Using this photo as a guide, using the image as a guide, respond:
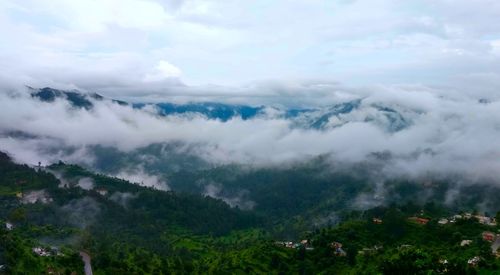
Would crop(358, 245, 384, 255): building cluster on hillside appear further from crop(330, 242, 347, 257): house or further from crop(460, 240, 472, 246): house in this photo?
crop(460, 240, 472, 246): house

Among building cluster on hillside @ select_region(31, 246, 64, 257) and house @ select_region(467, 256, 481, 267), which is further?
building cluster on hillside @ select_region(31, 246, 64, 257)

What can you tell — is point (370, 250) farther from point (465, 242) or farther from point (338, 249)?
point (465, 242)

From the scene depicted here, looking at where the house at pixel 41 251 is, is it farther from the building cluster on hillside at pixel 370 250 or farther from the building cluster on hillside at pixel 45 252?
the building cluster on hillside at pixel 370 250

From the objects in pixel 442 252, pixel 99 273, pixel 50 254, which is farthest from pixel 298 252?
pixel 50 254

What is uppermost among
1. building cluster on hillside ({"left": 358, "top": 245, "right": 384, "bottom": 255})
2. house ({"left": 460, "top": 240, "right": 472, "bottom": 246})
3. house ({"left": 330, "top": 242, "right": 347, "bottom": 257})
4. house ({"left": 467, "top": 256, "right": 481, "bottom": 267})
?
house ({"left": 467, "top": 256, "right": 481, "bottom": 267})

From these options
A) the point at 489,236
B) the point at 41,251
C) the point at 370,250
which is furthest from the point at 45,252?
the point at 489,236

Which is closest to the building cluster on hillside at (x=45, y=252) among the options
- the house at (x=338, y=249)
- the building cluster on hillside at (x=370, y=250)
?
the house at (x=338, y=249)

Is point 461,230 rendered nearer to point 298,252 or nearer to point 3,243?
point 298,252

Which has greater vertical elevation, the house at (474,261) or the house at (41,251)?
the house at (474,261)

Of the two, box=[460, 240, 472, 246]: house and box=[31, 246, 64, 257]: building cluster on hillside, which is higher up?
box=[460, 240, 472, 246]: house

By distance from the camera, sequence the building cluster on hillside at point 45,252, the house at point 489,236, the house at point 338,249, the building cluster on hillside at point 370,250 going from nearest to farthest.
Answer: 1. the house at point 489,236
2. the building cluster on hillside at point 370,250
3. the house at point 338,249
4. the building cluster on hillside at point 45,252

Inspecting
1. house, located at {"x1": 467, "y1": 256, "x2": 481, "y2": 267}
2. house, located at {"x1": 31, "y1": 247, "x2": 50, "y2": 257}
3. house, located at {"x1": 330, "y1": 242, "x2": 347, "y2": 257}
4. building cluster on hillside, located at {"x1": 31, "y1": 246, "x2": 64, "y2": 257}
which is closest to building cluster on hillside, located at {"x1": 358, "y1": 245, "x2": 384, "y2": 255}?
house, located at {"x1": 330, "y1": 242, "x2": 347, "y2": 257}
